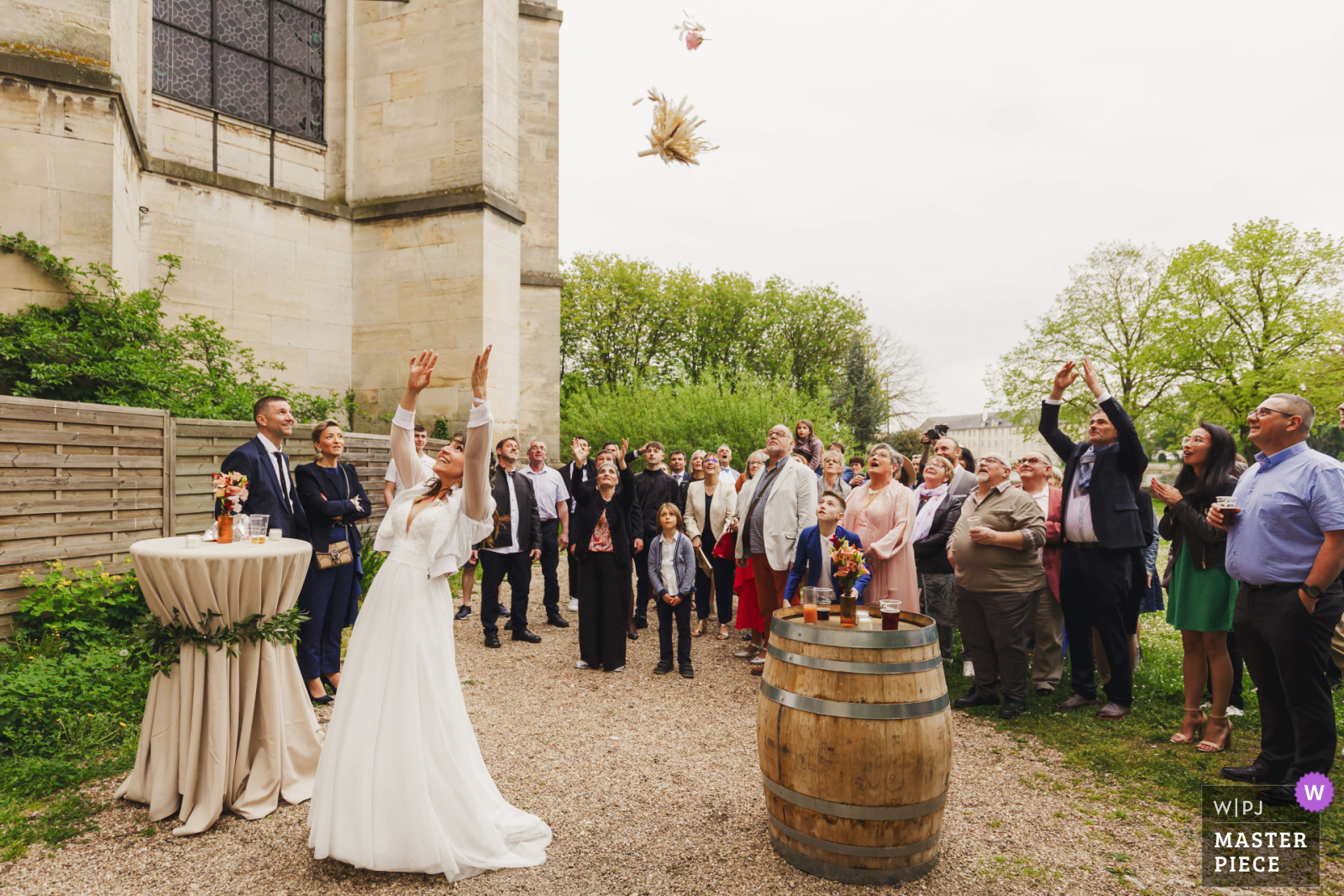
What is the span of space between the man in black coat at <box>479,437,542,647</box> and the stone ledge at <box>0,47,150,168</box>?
5989 millimetres

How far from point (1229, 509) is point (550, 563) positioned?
6.25m

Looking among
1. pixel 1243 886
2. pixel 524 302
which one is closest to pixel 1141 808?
pixel 1243 886

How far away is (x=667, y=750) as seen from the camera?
4.73 metres

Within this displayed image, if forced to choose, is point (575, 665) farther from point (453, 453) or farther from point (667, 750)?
point (453, 453)

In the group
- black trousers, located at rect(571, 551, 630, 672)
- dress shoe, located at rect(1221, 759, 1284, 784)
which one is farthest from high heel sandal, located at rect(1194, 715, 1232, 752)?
black trousers, located at rect(571, 551, 630, 672)

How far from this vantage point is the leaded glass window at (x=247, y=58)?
11.1 metres

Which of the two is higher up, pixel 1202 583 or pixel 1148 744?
pixel 1202 583

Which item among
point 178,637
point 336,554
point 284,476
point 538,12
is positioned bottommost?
point 178,637

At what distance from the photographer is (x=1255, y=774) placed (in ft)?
13.4

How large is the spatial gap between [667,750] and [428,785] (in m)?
1.96

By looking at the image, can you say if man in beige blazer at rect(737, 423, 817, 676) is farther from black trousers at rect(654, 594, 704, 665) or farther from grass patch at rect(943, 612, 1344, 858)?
grass patch at rect(943, 612, 1344, 858)

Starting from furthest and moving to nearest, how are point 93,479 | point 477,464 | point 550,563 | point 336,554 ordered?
point 550,563
point 93,479
point 336,554
point 477,464

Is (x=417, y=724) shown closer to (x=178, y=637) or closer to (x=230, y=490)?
(x=178, y=637)

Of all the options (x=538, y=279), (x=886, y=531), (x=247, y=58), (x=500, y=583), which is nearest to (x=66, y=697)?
(x=500, y=583)
